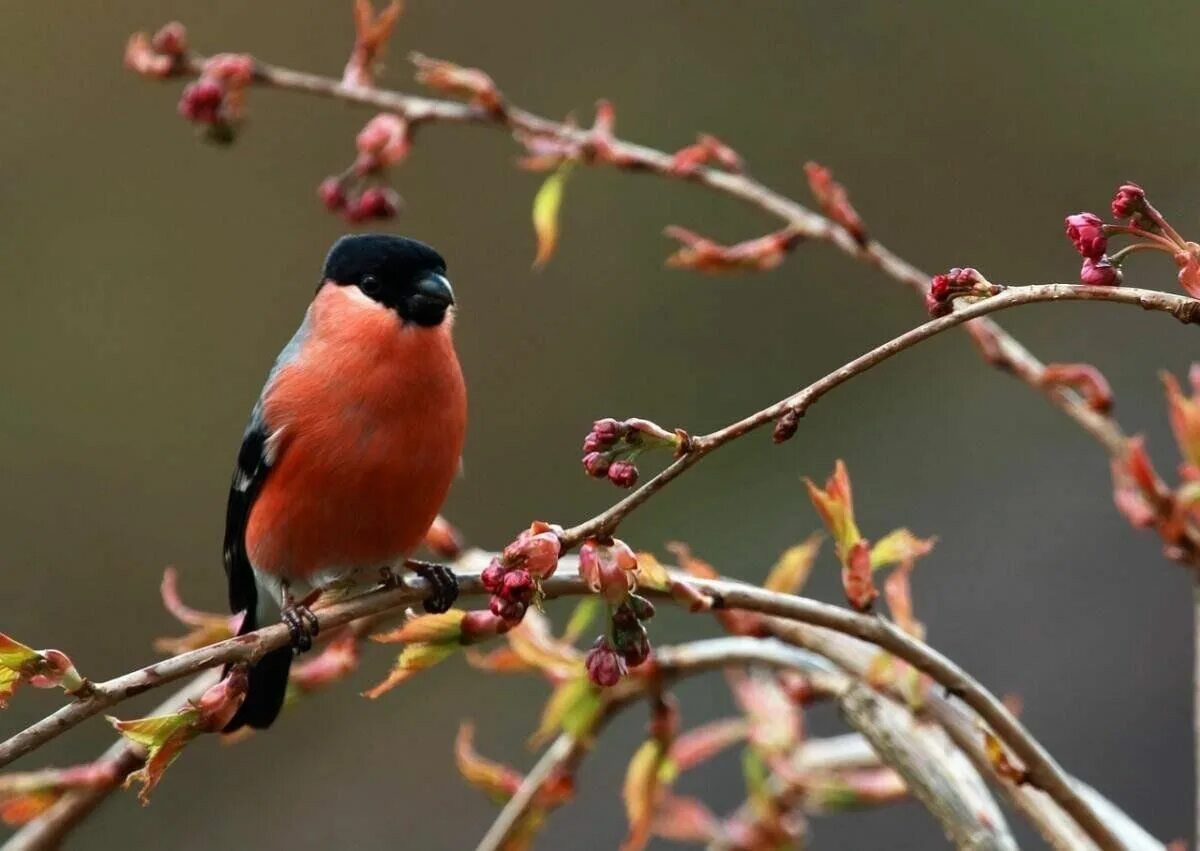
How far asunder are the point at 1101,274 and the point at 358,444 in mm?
1170

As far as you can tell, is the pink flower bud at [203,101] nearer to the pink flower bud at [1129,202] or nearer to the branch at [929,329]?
the branch at [929,329]

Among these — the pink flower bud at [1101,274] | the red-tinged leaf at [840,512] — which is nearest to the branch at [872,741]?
the red-tinged leaf at [840,512]

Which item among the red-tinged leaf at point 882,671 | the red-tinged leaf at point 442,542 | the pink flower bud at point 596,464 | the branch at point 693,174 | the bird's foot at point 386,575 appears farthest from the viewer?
the bird's foot at point 386,575

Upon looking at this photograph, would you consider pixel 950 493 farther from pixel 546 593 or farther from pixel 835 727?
pixel 546 593

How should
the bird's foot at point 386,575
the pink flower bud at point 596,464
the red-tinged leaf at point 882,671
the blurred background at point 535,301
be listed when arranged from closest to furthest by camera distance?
the pink flower bud at point 596,464 < the red-tinged leaf at point 882,671 < the bird's foot at point 386,575 < the blurred background at point 535,301

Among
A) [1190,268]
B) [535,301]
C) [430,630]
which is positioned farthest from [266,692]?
[535,301]

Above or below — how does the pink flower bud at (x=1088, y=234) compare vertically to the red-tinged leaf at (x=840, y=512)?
above

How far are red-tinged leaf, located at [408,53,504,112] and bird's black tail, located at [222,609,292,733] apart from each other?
684 millimetres

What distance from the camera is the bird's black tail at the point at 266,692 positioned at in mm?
1805

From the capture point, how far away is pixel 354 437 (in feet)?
6.49

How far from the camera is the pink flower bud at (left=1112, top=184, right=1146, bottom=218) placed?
0.97m

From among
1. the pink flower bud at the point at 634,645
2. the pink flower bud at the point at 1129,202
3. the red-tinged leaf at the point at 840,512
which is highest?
the pink flower bud at the point at 1129,202

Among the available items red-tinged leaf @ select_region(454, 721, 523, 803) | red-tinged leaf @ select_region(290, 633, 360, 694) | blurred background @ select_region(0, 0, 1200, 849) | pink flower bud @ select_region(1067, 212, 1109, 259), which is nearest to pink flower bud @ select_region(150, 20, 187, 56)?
red-tinged leaf @ select_region(290, 633, 360, 694)

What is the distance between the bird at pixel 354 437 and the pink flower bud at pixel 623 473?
31.1 inches
